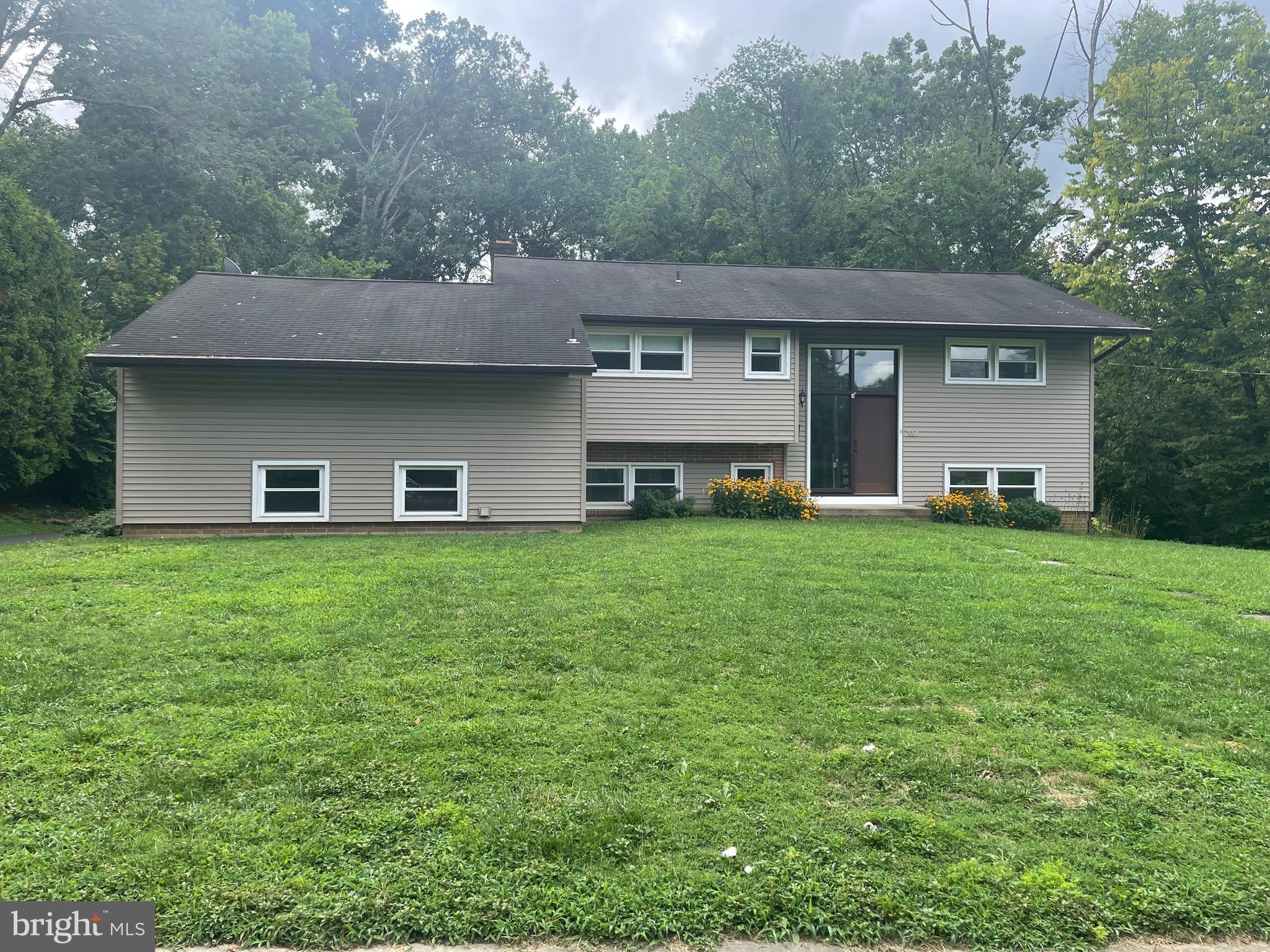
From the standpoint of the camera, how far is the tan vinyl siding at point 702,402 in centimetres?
1441

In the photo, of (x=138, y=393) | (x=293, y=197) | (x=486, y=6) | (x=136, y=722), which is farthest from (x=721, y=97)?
(x=136, y=722)

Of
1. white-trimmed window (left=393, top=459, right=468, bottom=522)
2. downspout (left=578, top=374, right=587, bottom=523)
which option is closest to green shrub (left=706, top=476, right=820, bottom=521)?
downspout (left=578, top=374, right=587, bottom=523)

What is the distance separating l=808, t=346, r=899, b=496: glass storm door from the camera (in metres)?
15.5

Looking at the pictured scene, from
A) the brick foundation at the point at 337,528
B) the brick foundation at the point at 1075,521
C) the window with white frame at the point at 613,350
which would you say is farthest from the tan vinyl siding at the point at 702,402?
the brick foundation at the point at 1075,521

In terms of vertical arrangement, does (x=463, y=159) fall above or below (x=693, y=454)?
above

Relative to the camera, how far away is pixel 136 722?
397cm

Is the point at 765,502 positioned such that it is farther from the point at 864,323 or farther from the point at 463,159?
the point at 463,159

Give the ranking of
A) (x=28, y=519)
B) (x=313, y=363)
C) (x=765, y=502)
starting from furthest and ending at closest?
(x=28, y=519)
(x=765, y=502)
(x=313, y=363)

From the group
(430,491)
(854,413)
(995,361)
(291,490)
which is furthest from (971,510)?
(291,490)

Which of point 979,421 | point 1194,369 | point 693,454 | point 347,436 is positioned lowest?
point 693,454

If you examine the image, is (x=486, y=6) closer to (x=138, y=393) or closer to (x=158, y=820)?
(x=138, y=393)

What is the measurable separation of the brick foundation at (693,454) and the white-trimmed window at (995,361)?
13.1 ft

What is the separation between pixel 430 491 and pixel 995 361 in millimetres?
11621

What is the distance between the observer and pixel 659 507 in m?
14.1
